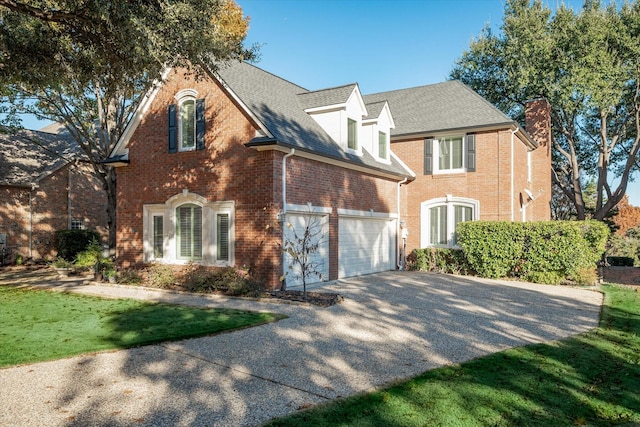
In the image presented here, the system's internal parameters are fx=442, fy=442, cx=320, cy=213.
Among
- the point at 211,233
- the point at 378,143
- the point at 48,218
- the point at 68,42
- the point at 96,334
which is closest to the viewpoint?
the point at 96,334

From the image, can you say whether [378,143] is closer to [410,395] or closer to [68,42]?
[68,42]

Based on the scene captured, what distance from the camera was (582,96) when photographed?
22.3 metres

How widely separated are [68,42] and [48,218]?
14.5 metres

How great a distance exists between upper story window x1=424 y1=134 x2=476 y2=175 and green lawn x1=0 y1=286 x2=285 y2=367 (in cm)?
1212

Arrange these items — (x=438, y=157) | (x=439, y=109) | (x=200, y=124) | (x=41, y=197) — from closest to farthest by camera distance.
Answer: (x=200, y=124)
(x=438, y=157)
(x=439, y=109)
(x=41, y=197)

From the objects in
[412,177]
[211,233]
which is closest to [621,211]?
[412,177]

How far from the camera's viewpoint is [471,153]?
17922 millimetres

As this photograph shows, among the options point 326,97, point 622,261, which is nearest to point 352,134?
point 326,97

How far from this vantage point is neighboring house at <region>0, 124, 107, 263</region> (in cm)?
2069

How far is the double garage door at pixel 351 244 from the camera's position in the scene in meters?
12.9

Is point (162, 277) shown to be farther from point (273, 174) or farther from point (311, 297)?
point (311, 297)

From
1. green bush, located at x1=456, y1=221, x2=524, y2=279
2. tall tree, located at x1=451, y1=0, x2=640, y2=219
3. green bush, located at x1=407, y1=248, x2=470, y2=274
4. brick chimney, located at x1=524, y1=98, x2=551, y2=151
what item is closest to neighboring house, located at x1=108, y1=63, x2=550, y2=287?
green bush, located at x1=407, y1=248, x2=470, y2=274

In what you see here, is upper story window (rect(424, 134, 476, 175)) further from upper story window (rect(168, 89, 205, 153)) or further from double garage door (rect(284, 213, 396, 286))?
upper story window (rect(168, 89, 205, 153))

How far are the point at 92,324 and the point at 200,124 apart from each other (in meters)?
7.22
